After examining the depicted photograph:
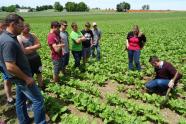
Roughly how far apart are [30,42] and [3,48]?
2.10 m

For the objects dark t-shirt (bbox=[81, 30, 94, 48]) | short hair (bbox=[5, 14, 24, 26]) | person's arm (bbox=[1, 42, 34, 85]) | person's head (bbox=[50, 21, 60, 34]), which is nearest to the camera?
person's arm (bbox=[1, 42, 34, 85])

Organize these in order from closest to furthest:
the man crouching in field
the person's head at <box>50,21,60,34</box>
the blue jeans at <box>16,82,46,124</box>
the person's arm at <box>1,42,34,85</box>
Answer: the person's arm at <box>1,42,34,85</box> → the blue jeans at <box>16,82,46,124</box> → the man crouching in field → the person's head at <box>50,21,60,34</box>

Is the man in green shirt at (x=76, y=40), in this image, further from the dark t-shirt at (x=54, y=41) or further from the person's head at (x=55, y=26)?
the person's head at (x=55, y=26)

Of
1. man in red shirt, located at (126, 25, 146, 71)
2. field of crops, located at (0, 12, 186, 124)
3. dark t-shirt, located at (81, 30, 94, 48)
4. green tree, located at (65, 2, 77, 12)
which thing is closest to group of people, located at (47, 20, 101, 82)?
dark t-shirt, located at (81, 30, 94, 48)

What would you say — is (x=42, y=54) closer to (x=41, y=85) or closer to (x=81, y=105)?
(x=41, y=85)

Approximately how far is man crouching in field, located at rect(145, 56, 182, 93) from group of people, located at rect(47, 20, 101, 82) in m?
2.54

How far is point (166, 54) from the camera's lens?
43.6 ft

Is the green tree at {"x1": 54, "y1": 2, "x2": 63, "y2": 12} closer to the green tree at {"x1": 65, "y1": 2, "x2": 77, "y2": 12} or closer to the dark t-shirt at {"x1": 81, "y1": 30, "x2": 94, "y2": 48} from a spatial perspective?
the green tree at {"x1": 65, "y1": 2, "x2": 77, "y2": 12}

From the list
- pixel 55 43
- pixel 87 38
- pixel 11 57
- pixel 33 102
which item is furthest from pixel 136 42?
pixel 11 57

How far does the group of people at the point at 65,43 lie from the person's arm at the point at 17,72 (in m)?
2.96

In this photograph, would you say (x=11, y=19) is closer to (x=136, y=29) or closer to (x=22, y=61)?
(x=22, y=61)

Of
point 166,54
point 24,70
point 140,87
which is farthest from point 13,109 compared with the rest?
point 166,54

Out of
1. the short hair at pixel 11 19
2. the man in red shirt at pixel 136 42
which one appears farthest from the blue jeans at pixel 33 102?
the man in red shirt at pixel 136 42

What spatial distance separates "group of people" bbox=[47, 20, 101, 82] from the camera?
7.96m
